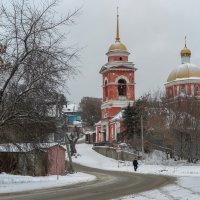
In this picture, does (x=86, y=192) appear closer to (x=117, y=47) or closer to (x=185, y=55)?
(x=117, y=47)

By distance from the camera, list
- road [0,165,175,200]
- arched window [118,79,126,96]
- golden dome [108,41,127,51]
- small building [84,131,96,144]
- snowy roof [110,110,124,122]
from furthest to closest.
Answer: small building [84,131,96,144] < golden dome [108,41,127,51] < arched window [118,79,126,96] < snowy roof [110,110,124,122] < road [0,165,175,200]

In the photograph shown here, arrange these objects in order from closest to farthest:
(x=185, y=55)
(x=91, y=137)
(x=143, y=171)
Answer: (x=143, y=171) < (x=185, y=55) < (x=91, y=137)

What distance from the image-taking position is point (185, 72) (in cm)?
9962

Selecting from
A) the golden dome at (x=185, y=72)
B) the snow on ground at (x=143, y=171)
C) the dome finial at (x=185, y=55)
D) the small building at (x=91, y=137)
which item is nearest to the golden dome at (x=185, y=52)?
the dome finial at (x=185, y=55)

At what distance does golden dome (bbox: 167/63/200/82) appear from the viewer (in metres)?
99.0

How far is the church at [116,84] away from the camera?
9419 centimetres

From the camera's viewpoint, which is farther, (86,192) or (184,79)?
(184,79)

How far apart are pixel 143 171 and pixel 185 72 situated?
2064 inches

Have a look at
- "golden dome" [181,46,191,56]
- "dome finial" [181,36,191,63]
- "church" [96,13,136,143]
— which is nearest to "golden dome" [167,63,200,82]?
"dome finial" [181,36,191,63]

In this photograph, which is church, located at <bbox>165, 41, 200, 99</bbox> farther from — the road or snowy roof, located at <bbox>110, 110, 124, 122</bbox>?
the road

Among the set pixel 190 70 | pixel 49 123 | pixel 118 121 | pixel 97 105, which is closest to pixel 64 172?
pixel 49 123

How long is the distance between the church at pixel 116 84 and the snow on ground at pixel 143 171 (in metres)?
7.37

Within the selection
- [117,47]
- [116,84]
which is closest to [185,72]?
[117,47]

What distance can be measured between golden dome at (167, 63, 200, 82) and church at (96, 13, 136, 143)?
10.4 meters
